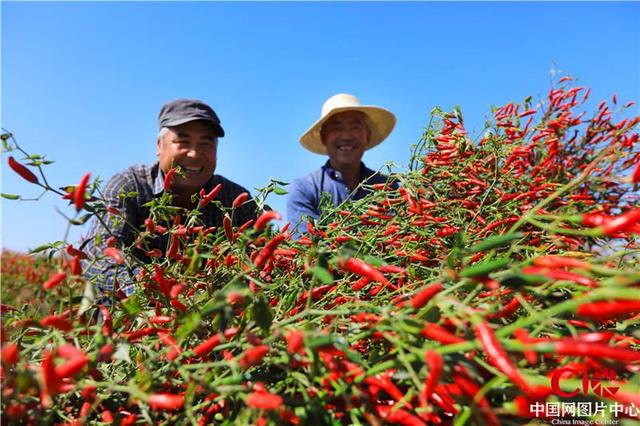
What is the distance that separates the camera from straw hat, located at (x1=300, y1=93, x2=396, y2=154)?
147 inches

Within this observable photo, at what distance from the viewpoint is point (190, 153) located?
2.61 m

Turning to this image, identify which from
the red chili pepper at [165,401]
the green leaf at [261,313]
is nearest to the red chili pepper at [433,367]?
the green leaf at [261,313]

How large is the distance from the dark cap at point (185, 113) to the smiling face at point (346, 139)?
4.20 feet

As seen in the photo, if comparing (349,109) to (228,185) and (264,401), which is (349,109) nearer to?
(228,185)

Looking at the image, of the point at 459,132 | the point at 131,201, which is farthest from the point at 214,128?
the point at 459,132

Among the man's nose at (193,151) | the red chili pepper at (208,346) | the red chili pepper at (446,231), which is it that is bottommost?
the red chili pepper at (208,346)

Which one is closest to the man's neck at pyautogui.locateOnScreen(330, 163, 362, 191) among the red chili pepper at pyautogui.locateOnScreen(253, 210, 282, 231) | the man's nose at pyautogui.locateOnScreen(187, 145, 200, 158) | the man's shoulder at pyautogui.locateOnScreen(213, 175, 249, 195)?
the man's shoulder at pyautogui.locateOnScreen(213, 175, 249, 195)

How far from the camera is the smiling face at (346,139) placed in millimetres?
3799

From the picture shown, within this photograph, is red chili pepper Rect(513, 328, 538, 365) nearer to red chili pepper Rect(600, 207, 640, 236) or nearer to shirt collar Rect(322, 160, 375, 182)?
red chili pepper Rect(600, 207, 640, 236)

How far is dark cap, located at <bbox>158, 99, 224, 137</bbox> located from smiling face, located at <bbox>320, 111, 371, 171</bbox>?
128cm

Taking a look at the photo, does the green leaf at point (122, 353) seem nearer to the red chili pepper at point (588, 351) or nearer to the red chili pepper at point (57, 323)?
the red chili pepper at point (57, 323)

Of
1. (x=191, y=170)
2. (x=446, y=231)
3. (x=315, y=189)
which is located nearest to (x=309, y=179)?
(x=315, y=189)

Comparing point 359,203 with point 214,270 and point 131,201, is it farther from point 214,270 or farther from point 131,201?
point 131,201

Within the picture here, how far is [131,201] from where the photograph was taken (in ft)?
8.30
